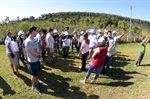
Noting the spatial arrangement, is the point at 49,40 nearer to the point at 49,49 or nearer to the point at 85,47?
the point at 49,49

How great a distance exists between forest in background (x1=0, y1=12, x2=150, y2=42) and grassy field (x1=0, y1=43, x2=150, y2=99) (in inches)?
437

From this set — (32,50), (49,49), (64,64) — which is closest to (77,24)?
(64,64)

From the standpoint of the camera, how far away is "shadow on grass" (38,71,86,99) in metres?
6.34

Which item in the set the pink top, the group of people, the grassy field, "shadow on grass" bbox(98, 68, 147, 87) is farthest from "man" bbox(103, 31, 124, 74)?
the pink top

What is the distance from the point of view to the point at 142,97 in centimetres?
602

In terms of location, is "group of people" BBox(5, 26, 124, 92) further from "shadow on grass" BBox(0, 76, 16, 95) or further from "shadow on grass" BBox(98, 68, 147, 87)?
"shadow on grass" BBox(0, 76, 16, 95)

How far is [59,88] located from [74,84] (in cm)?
62

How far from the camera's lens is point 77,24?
113 ft

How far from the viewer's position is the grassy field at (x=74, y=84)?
6281 mm

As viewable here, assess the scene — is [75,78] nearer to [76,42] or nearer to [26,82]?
[26,82]

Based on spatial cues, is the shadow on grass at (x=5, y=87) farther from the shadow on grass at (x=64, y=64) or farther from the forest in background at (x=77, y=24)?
the forest in background at (x=77, y=24)

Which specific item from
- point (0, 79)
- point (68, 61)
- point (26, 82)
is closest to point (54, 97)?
point (26, 82)

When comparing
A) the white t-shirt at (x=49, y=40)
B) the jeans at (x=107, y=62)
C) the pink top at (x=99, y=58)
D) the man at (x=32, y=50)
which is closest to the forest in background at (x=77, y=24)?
the white t-shirt at (x=49, y=40)

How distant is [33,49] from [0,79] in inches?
104
